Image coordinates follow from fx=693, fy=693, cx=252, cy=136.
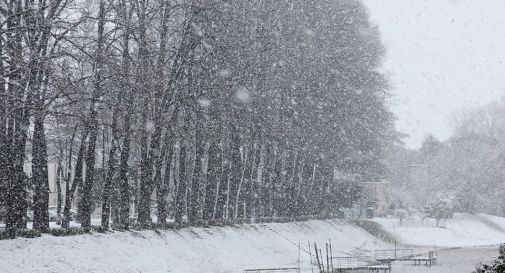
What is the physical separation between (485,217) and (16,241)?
66.0 metres

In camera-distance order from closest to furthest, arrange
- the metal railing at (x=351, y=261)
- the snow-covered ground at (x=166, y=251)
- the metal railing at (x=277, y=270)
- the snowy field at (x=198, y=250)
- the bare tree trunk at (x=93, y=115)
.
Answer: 1. the snow-covered ground at (x=166, y=251)
2. the snowy field at (x=198, y=250)
3. the bare tree trunk at (x=93, y=115)
4. the metal railing at (x=277, y=270)
5. the metal railing at (x=351, y=261)

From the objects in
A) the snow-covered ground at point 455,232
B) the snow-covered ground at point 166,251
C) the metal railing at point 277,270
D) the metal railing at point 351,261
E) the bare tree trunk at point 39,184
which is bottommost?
the snow-covered ground at point 455,232

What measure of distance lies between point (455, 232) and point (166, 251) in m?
46.5

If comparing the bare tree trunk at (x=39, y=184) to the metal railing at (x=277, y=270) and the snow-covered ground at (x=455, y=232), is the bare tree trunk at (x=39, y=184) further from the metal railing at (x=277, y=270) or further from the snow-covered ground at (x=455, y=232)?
the snow-covered ground at (x=455, y=232)

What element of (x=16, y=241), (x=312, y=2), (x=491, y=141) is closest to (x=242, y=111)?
(x=312, y=2)

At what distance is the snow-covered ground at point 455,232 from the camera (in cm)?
6144

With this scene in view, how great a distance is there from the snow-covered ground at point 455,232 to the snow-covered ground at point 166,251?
728 inches

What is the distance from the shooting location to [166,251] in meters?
27.7

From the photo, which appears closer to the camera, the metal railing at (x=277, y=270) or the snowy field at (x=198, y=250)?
the snowy field at (x=198, y=250)

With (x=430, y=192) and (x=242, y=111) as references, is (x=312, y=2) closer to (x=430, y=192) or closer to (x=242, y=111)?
(x=242, y=111)

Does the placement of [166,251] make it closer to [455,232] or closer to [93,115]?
[93,115]

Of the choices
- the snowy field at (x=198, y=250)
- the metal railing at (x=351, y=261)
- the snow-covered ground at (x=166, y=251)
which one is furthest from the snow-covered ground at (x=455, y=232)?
the metal railing at (x=351, y=261)

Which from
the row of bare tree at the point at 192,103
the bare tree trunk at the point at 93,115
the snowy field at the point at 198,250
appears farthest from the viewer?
the bare tree trunk at the point at 93,115

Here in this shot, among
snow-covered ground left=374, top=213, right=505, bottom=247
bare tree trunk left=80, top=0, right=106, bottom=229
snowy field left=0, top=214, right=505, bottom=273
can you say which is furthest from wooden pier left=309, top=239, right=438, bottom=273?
snow-covered ground left=374, top=213, right=505, bottom=247
